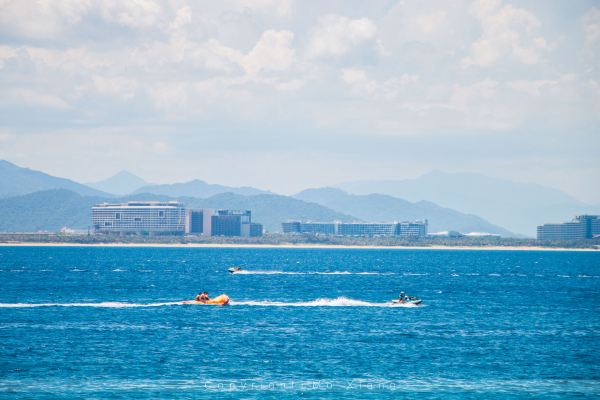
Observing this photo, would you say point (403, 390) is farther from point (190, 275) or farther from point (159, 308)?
point (190, 275)

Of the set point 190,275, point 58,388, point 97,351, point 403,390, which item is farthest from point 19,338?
point 190,275

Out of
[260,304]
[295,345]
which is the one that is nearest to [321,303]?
[260,304]

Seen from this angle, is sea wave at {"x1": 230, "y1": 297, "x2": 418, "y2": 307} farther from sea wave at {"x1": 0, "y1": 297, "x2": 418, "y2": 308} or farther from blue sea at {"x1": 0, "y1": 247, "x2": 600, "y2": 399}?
blue sea at {"x1": 0, "y1": 247, "x2": 600, "y2": 399}

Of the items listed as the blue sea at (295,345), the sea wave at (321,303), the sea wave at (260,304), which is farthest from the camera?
the sea wave at (321,303)

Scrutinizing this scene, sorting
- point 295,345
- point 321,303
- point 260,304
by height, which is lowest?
point 295,345

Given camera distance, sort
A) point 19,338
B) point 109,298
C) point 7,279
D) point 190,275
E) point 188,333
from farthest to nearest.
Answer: point 190,275 < point 7,279 < point 109,298 < point 188,333 < point 19,338

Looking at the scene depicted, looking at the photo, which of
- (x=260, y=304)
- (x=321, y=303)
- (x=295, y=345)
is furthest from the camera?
(x=321, y=303)

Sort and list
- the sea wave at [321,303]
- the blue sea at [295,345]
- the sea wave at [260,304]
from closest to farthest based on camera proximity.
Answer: the blue sea at [295,345]
the sea wave at [260,304]
the sea wave at [321,303]

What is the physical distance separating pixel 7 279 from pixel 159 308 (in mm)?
66104

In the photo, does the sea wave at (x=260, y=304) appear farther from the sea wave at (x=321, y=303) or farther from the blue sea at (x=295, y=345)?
the blue sea at (x=295, y=345)

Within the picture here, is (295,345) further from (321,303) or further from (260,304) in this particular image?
(321,303)

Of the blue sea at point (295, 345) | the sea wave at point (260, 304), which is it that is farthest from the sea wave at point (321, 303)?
the blue sea at point (295, 345)

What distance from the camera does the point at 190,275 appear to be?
197375mm

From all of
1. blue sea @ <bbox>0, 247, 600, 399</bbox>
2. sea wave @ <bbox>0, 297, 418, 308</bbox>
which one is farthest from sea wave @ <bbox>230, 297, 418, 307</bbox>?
blue sea @ <bbox>0, 247, 600, 399</bbox>
